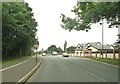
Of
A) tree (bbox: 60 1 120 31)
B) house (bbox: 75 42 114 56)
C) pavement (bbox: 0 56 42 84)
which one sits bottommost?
pavement (bbox: 0 56 42 84)

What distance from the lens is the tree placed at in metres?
33.1

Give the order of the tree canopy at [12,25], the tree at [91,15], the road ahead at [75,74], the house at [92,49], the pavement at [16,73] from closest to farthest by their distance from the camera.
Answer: the pavement at [16,73] < the road ahead at [75,74] < the tree at [91,15] < the tree canopy at [12,25] < the house at [92,49]

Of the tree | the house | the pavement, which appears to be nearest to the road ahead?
the pavement

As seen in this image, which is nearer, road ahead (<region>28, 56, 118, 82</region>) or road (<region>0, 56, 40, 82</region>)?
road (<region>0, 56, 40, 82</region>)

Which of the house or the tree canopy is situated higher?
the tree canopy

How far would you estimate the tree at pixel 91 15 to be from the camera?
109 feet

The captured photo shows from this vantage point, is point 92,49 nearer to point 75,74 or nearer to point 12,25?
point 12,25

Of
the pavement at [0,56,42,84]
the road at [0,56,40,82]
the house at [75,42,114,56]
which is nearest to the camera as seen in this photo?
the pavement at [0,56,42,84]

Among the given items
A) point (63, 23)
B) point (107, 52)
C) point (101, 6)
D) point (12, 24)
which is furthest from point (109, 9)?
point (107, 52)

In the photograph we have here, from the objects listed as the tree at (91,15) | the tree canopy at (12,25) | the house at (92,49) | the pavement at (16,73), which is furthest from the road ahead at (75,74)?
the house at (92,49)

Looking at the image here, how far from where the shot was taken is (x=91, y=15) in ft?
113

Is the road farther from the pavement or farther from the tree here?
the tree

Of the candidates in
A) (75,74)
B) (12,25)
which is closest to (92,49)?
(12,25)

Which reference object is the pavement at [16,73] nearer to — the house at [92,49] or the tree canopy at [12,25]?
the tree canopy at [12,25]
